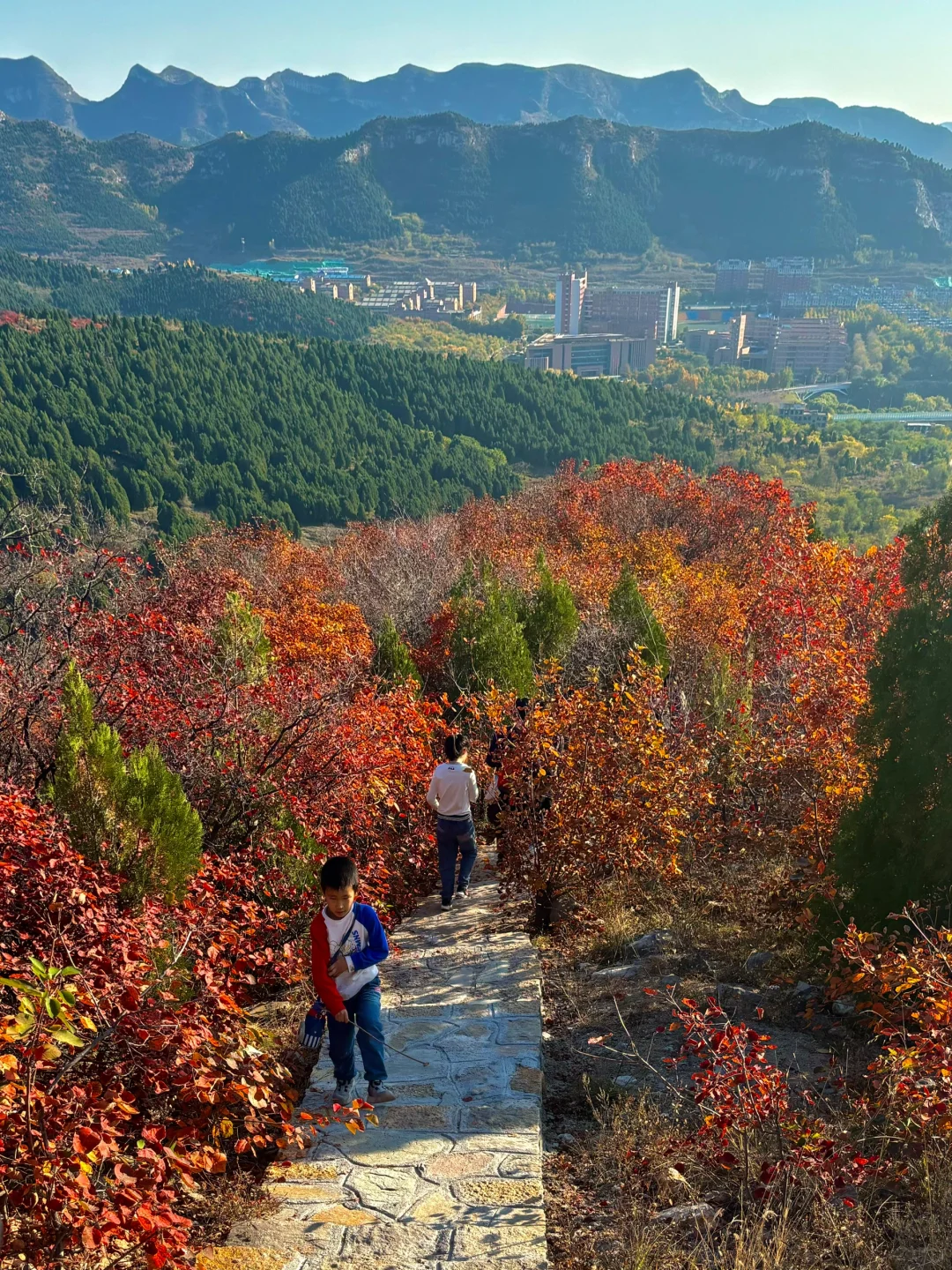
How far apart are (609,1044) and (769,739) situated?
188 inches

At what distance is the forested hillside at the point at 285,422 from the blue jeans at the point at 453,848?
3932 centimetres

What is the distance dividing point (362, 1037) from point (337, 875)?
0.94 metres

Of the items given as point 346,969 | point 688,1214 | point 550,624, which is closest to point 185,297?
point 550,624

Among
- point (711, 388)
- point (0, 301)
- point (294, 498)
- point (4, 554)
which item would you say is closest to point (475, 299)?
point (711, 388)

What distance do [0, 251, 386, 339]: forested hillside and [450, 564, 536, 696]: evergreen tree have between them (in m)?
95.1

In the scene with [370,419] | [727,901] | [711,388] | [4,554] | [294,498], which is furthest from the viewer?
[711,388]

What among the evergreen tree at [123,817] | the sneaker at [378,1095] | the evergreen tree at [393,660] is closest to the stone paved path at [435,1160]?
the sneaker at [378,1095]

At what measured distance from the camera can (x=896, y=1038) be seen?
5.37 m

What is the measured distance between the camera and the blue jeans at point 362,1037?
5.20 meters

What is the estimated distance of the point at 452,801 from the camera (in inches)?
316

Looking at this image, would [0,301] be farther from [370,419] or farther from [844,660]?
[844,660]

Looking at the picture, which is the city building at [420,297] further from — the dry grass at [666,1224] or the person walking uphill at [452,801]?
the dry grass at [666,1224]

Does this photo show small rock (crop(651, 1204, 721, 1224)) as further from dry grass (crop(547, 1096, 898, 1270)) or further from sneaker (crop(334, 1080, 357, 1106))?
sneaker (crop(334, 1080, 357, 1106))

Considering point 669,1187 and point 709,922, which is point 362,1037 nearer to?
point 669,1187
